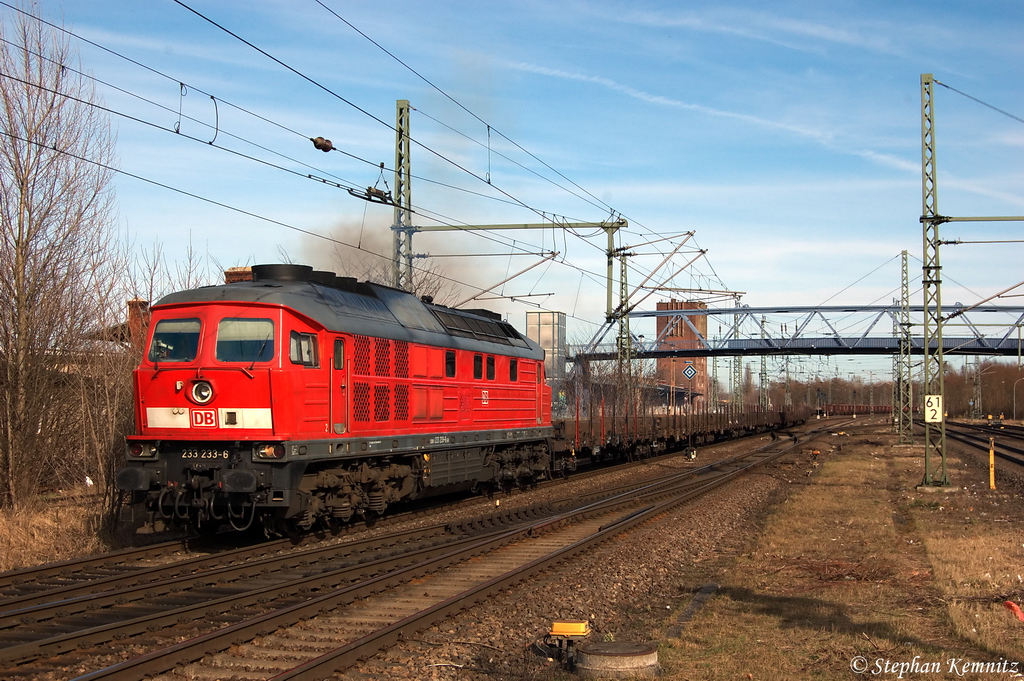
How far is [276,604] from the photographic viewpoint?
399 inches

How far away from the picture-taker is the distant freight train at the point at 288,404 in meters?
13.0

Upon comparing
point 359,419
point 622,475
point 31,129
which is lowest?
point 622,475

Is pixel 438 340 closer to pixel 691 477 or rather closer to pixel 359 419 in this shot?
pixel 359 419

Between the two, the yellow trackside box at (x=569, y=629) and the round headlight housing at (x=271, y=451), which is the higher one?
the round headlight housing at (x=271, y=451)

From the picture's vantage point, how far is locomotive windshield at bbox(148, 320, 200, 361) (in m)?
13.5

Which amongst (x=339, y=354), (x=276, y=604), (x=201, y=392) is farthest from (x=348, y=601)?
(x=339, y=354)

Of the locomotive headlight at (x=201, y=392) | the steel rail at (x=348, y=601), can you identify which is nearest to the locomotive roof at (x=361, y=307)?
the locomotive headlight at (x=201, y=392)

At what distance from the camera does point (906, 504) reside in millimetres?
20969

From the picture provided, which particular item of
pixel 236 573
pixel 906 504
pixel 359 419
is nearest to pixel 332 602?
pixel 236 573

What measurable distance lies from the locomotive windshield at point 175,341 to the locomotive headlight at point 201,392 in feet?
1.51

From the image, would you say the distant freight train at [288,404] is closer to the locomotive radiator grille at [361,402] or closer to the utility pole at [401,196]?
the locomotive radiator grille at [361,402]

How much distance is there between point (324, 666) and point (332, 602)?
2467 millimetres

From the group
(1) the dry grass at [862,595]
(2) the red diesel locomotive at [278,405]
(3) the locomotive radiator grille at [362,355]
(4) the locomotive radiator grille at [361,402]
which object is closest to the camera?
(1) the dry grass at [862,595]

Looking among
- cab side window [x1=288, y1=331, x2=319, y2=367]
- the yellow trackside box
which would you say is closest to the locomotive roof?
cab side window [x1=288, y1=331, x2=319, y2=367]
